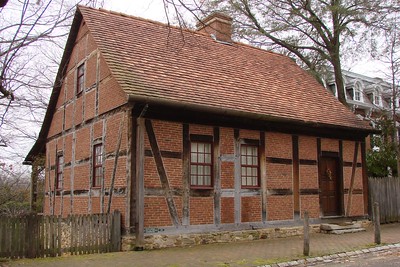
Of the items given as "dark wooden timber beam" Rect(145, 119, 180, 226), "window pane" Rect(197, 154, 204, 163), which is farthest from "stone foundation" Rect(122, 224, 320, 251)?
"window pane" Rect(197, 154, 204, 163)

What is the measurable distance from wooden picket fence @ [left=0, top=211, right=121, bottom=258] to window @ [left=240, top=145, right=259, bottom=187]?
14.4ft

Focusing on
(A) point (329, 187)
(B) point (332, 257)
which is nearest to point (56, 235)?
(B) point (332, 257)

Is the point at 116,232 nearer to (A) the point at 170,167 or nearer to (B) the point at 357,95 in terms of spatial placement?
(A) the point at 170,167

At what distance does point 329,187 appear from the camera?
52.0ft

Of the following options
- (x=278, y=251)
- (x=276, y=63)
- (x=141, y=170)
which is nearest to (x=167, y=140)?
(x=141, y=170)

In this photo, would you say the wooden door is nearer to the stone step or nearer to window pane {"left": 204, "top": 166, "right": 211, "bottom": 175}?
the stone step

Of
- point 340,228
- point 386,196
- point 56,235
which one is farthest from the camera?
point 386,196

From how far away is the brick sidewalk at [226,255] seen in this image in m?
9.03

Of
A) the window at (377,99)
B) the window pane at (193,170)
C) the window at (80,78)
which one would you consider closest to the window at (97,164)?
Result: the window at (80,78)

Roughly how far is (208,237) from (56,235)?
4.26 meters

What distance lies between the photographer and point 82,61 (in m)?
15.5

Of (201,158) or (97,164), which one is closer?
(201,158)

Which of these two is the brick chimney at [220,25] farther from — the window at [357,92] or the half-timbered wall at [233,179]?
the window at [357,92]

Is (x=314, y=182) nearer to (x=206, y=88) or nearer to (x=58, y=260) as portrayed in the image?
(x=206, y=88)
